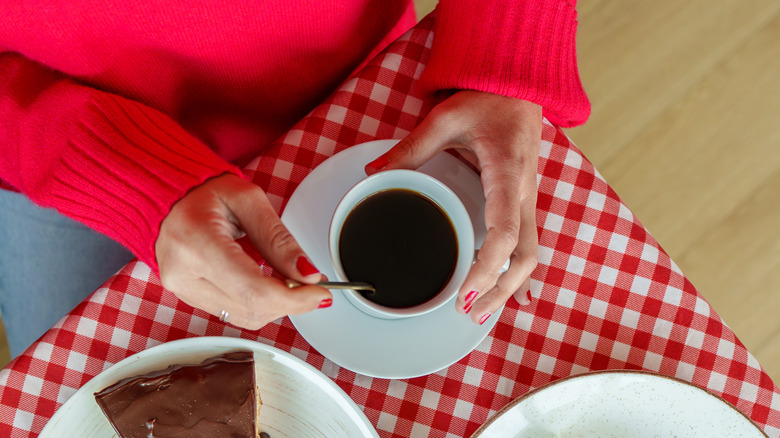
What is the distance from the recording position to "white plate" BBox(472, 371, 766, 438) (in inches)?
29.9

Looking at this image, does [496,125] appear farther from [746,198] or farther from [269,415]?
[746,198]

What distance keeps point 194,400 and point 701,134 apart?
1711 mm

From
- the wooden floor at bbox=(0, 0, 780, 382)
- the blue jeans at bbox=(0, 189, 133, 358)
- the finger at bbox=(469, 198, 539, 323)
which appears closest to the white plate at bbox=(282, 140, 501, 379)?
the finger at bbox=(469, 198, 539, 323)

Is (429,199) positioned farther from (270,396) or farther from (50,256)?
(50,256)

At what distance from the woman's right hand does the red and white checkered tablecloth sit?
126mm

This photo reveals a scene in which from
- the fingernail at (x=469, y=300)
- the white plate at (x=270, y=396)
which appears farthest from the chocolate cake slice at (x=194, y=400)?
the fingernail at (x=469, y=300)

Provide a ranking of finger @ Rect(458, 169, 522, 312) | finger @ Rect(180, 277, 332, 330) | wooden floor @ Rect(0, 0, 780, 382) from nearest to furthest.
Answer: finger @ Rect(180, 277, 332, 330) < finger @ Rect(458, 169, 522, 312) < wooden floor @ Rect(0, 0, 780, 382)

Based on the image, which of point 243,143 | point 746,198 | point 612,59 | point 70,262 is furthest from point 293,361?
point 746,198

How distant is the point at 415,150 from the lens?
756 mm

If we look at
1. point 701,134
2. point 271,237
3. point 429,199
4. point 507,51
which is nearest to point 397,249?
point 429,199

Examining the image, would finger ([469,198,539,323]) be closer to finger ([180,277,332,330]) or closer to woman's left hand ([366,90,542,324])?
woman's left hand ([366,90,542,324])

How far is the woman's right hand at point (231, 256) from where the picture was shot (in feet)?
2.09

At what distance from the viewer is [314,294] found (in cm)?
65

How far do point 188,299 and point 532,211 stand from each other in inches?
19.3
